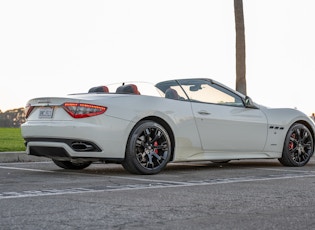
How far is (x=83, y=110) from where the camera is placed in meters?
7.83

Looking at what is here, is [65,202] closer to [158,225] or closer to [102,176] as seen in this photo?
[158,225]

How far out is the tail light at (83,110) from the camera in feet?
25.7

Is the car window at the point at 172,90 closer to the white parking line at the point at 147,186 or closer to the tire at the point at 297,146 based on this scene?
the white parking line at the point at 147,186

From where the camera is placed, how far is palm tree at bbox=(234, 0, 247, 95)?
17.0 m

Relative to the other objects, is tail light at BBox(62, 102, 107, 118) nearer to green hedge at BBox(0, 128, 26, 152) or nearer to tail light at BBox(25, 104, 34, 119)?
tail light at BBox(25, 104, 34, 119)

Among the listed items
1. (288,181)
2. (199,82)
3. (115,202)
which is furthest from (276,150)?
(115,202)

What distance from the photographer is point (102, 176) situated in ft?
26.0

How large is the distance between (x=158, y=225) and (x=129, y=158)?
148 inches

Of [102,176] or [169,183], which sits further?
[102,176]

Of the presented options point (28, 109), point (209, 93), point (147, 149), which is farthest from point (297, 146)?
point (28, 109)

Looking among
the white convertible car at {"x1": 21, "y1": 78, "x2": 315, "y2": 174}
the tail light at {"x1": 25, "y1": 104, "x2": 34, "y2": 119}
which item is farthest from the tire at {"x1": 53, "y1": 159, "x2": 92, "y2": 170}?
the tail light at {"x1": 25, "y1": 104, "x2": 34, "y2": 119}

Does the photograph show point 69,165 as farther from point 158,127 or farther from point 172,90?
point 172,90

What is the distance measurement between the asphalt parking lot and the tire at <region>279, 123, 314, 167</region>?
1558 millimetres

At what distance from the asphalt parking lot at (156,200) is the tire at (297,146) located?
1558 millimetres
